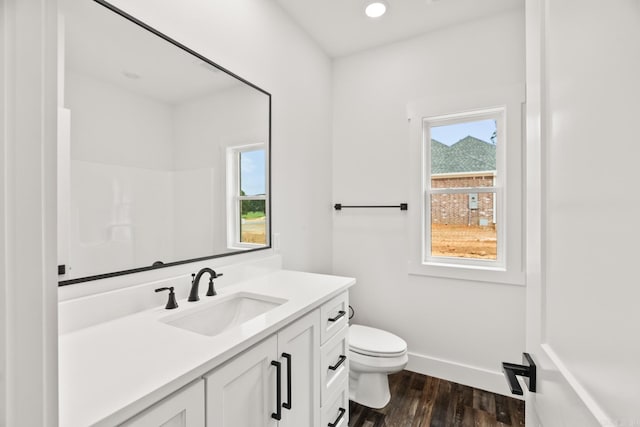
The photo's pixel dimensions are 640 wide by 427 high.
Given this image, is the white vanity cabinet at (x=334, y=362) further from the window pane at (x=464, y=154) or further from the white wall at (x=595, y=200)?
the window pane at (x=464, y=154)

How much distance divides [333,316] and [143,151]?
3.71 ft

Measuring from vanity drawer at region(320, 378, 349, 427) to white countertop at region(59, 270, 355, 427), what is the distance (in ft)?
1.78

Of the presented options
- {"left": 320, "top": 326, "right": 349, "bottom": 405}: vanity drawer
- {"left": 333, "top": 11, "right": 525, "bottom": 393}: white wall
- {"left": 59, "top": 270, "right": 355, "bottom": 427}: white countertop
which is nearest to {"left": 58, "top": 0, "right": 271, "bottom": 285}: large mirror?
{"left": 59, "top": 270, "right": 355, "bottom": 427}: white countertop

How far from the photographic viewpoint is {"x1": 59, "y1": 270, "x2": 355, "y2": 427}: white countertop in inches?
22.5

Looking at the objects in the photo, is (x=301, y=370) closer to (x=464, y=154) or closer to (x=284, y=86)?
(x=284, y=86)

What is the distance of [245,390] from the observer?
883mm

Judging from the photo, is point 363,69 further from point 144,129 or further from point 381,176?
point 144,129

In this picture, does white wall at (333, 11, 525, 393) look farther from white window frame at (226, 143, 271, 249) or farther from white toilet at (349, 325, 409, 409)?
white window frame at (226, 143, 271, 249)

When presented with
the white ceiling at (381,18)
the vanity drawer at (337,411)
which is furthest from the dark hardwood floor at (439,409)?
the white ceiling at (381,18)

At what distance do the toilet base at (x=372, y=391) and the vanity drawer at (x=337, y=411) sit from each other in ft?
1.27

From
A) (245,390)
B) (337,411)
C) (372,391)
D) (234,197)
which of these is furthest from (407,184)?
(245,390)

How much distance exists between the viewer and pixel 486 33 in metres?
2.08

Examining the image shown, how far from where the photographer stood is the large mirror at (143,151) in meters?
0.97

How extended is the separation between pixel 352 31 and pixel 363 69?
345mm
